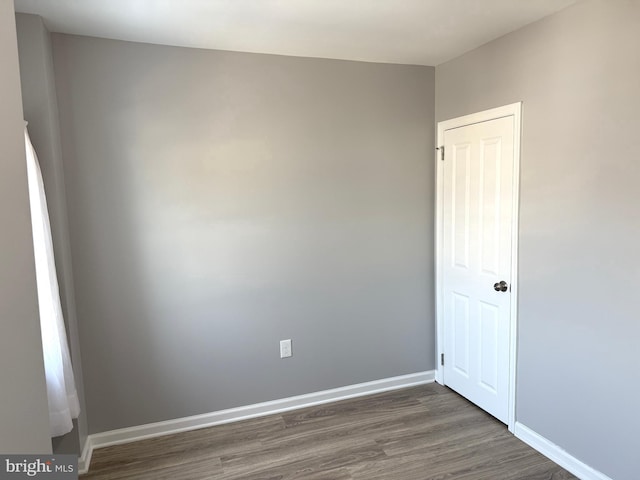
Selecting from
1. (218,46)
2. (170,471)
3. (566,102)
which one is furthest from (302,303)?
(566,102)

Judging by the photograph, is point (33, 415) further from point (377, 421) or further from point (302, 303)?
point (377, 421)

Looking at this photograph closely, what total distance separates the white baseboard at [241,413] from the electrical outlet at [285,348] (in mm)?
331

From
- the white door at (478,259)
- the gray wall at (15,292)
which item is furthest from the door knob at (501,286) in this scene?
the gray wall at (15,292)

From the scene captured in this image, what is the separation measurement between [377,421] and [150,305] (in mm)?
1713

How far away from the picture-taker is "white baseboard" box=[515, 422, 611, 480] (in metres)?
2.20

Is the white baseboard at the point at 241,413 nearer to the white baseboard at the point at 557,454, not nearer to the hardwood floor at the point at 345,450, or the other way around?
the hardwood floor at the point at 345,450

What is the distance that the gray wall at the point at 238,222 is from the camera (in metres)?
2.54

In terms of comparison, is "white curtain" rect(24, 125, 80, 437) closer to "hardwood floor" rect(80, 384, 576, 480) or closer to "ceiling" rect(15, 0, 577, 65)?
"hardwood floor" rect(80, 384, 576, 480)

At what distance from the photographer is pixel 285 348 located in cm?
301

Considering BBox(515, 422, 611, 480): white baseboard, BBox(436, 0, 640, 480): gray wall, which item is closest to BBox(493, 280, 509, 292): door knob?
BBox(436, 0, 640, 480): gray wall

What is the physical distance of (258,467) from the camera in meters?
2.44

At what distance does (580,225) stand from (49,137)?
2.85 metres

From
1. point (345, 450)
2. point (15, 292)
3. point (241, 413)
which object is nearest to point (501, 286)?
point (345, 450)

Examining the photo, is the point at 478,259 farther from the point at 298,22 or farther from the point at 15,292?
the point at 15,292
